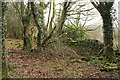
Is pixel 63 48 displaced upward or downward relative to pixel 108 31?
downward

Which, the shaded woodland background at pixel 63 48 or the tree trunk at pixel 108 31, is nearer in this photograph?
the shaded woodland background at pixel 63 48

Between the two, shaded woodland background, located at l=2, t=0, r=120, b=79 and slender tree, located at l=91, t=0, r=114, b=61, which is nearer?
shaded woodland background, located at l=2, t=0, r=120, b=79

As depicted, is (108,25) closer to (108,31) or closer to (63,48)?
(108,31)

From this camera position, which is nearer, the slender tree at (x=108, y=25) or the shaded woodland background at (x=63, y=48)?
the shaded woodland background at (x=63, y=48)

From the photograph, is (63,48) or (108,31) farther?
(63,48)

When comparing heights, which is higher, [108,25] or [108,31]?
[108,25]

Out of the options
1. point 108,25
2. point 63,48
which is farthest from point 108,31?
point 63,48

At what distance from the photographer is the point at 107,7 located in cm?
1181

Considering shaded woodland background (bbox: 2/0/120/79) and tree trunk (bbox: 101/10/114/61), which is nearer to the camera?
shaded woodland background (bbox: 2/0/120/79)

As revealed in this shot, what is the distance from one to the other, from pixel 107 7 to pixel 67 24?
367 inches

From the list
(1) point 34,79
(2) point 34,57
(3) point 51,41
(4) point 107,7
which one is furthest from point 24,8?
(1) point 34,79

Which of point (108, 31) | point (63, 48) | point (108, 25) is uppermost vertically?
point (108, 25)

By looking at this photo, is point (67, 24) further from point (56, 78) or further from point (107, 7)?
point (56, 78)

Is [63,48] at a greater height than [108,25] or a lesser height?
lesser
